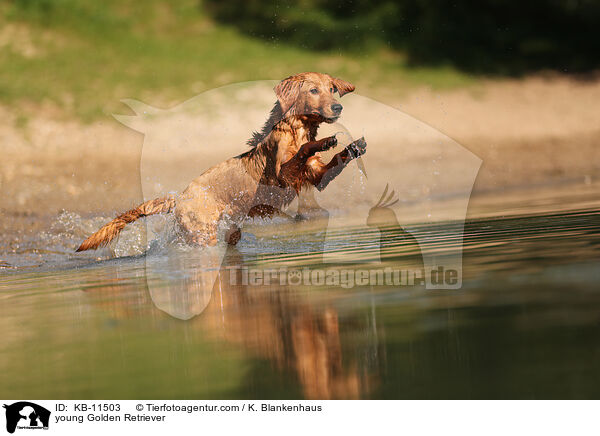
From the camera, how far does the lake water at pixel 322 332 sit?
2125 millimetres

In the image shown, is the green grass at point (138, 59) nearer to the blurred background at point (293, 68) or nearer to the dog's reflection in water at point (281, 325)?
the blurred background at point (293, 68)

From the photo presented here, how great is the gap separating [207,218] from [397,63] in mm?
8384

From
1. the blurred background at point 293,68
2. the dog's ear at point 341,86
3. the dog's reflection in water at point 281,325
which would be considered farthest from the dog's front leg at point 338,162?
the blurred background at point 293,68

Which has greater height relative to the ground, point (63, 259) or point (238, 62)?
point (238, 62)

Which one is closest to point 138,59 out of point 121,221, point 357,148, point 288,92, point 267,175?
point 267,175

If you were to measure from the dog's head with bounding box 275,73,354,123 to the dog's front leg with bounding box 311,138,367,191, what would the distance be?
0.48 metres

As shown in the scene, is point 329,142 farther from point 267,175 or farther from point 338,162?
point 267,175

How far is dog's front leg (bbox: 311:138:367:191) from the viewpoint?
5.94 metres

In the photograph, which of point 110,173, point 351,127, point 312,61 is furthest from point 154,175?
point 312,61

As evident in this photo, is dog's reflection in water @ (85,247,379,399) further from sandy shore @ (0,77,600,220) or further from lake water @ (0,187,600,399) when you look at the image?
sandy shore @ (0,77,600,220)

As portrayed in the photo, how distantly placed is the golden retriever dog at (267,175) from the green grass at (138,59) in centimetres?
628

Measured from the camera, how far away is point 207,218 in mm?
6695

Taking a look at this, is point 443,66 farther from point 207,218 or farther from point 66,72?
point 207,218
